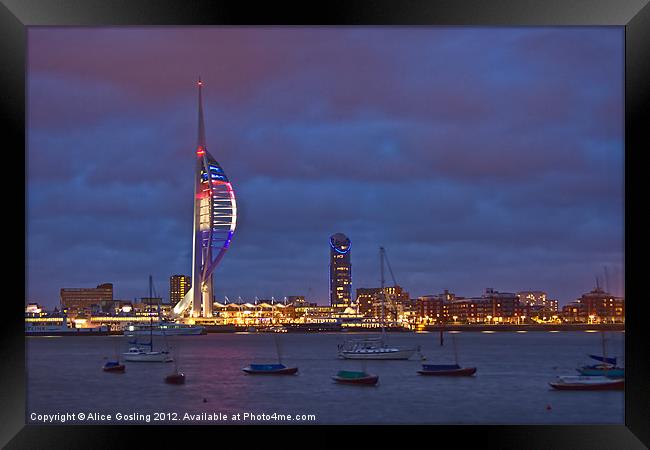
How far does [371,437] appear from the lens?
6551mm

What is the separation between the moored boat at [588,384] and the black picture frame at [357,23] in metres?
14.5

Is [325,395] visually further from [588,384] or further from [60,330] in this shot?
[60,330]

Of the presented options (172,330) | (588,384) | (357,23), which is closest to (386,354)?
(588,384)

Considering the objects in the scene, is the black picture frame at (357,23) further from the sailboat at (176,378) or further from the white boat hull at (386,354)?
the white boat hull at (386,354)

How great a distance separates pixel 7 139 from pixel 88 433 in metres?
2.10

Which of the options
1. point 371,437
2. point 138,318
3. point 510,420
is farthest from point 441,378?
point 138,318

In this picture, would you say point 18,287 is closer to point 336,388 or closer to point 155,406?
point 155,406

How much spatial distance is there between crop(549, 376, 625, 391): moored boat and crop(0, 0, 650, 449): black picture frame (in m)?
14.5

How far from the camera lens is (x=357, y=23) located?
21.3 feet

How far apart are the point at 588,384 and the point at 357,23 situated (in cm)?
1585

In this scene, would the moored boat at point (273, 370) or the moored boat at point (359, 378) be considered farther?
the moored boat at point (273, 370)

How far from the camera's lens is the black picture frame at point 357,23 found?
6.44 meters

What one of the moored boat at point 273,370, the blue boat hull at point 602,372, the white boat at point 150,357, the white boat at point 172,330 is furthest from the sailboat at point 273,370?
the white boat at point 172,330

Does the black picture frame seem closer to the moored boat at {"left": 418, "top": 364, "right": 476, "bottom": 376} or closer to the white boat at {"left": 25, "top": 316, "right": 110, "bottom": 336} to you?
the moored boat at {"left": 418, "top": 364, "right": 476, "bottom": 376}
